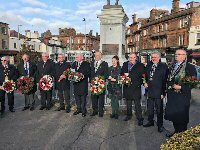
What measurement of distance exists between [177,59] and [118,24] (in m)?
5.32

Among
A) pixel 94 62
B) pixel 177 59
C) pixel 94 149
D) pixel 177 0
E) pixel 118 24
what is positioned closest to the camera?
pixel 94 149

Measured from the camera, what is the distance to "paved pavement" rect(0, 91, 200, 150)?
18.7 ft

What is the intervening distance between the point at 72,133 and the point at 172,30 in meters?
43.9

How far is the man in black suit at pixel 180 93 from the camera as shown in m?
5.75

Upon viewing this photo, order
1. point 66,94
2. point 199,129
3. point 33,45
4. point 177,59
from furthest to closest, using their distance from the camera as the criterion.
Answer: point 33,45, point 66,94, point 177,59, point 199,129

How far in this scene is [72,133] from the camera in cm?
658

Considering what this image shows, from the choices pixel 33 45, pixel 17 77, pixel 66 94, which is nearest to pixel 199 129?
pixel 66 94

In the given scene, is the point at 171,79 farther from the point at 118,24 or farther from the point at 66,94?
the point at 118,24

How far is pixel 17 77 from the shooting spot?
9.03 metres

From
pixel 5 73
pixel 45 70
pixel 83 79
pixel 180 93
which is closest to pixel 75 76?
pixel 83 79

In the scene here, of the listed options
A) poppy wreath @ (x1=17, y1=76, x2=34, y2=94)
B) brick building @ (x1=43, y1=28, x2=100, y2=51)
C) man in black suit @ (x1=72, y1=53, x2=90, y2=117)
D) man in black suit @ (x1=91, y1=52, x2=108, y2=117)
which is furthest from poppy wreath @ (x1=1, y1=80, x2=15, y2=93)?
brick building @ (x1=43, y1=28, x2=100, y2=51)

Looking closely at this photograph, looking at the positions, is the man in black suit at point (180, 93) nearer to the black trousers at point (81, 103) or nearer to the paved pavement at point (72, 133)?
the paved pavement at point (72, 133)

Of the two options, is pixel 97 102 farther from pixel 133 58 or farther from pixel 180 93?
pixel 180 93

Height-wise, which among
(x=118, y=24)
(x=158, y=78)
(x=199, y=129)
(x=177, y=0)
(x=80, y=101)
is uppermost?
(x=177, y=0)
